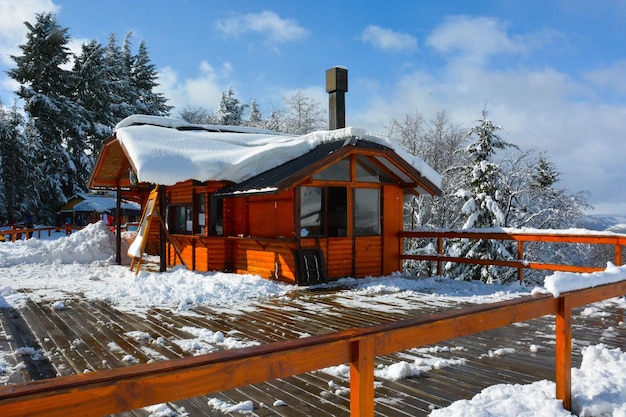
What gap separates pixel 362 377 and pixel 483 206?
19216mm

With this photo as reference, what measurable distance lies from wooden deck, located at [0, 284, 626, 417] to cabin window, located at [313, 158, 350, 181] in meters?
3.39

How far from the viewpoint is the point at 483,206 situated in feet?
67.2

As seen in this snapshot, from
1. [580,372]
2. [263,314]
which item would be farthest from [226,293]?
[580,372]

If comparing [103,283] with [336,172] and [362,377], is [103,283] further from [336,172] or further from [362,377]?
[362,377]

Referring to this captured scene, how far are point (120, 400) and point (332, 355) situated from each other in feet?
3.62

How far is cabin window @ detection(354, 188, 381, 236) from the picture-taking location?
40.0 ft

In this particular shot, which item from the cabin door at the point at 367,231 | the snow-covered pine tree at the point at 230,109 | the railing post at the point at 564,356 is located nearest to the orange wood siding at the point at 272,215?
the cabin door at the point at 367,231

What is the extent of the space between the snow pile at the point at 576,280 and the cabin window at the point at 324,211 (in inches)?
287

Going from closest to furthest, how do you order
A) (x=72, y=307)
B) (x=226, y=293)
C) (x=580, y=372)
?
(x=580, y=372) → (x=72, y=307) → (x=226, y=293)

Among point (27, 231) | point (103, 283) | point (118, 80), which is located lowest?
point (103, 283)

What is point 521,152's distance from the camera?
24266 millimetres

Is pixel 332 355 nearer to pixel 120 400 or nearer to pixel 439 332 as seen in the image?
pixel 439 332

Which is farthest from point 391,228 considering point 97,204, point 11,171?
point 11,171

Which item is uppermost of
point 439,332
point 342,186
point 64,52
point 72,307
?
point 64,52
